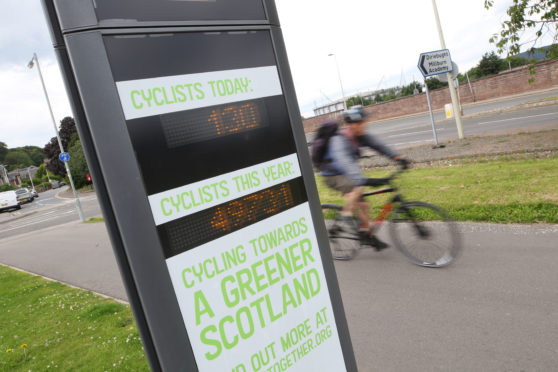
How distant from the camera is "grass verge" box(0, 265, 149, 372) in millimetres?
3934

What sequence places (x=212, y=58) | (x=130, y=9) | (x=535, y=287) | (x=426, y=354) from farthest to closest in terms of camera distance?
(x=535, y=287)
(x=426, y=354)
(x=212, y=58)
(x=130, y=9)

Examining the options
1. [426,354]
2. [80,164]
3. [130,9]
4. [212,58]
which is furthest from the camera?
[80,164]

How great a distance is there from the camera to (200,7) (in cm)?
176

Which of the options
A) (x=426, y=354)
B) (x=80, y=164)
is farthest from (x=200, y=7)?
(x=80, y=164)

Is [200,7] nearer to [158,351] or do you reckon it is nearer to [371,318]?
[158,351]

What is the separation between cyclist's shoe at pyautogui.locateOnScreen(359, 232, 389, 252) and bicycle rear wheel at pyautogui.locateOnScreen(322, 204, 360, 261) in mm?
92

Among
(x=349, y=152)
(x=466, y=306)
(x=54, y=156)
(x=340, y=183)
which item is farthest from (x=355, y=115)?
(x=54, y=156)

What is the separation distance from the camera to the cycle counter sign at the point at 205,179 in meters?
1.54

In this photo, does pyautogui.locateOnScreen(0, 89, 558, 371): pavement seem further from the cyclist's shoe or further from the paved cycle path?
the cyclist's shoe

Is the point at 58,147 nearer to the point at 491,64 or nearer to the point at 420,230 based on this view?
the point at 491,64

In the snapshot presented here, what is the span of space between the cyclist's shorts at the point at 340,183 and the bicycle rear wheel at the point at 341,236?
0.30 meters

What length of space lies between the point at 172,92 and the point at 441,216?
139 inches

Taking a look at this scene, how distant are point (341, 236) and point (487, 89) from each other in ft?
109

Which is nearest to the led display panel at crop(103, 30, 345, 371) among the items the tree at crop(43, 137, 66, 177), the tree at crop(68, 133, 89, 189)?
the tree at crop(68, 133, 89, 189)
